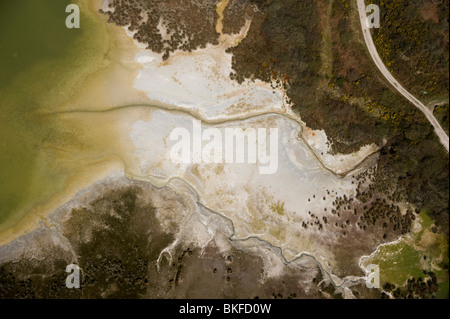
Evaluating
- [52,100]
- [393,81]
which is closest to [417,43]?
[393,81]

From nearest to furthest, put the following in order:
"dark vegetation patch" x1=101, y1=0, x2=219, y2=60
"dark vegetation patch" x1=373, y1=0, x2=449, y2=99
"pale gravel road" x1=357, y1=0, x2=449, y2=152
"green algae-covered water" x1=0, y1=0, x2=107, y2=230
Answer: "dark vegetation patch" x1=373, y1=0, x2=449, y2=99
"pale gravel road" x1=357, y1=0, x2=449, y2=152
"green algae-covered water" x1=0, y1=0, x2=107, y2=230
"dark vegetation patch" x1=101, y1=0, x2=219, y2=60

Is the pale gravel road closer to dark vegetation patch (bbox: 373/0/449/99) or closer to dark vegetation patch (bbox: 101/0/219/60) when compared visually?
dark vegetation patch (bbox: 373/0/449/99)

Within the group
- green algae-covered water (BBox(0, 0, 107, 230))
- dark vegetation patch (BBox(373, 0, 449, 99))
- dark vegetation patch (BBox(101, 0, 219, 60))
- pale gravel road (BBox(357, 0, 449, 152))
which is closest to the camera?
dark vegetation patch (BBox(373, 0, 449, 99))

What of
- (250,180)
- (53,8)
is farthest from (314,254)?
(53,8)

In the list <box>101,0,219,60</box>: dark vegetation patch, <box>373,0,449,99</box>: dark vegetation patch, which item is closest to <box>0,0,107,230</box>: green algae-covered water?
<box>101,0,219,60</box>: dark vegetation patch

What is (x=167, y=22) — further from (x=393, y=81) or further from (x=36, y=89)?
(x=393, y=81)

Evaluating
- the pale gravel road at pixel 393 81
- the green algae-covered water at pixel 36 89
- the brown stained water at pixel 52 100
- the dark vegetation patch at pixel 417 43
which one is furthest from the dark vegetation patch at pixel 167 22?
the dark vegetation patch at pixel 417 43
